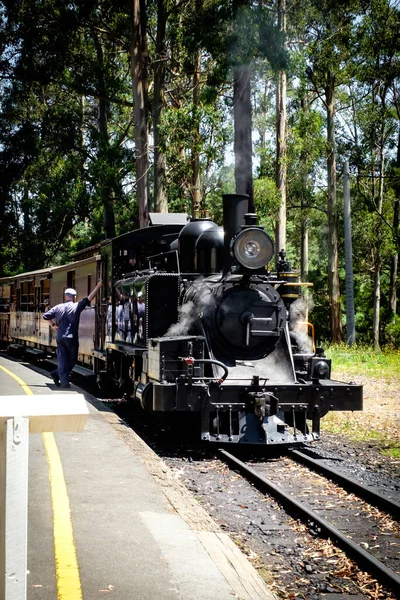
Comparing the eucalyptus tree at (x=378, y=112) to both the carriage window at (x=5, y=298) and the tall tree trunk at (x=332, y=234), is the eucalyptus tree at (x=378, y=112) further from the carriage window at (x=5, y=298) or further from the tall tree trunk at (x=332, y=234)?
the carriage window at (x=5, y=298)

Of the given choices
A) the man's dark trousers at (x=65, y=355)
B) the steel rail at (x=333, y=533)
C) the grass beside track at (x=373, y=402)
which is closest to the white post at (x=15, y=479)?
the steel rail at (x=333, y=533)

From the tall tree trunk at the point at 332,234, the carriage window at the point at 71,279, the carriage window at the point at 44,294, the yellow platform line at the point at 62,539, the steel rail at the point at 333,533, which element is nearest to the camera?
the yellow platform line at the point at 62,539

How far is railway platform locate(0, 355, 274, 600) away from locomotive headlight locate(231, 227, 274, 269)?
2668 millimetres

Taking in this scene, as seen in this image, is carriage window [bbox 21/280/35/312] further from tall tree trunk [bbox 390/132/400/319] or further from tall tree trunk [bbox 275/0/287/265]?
tall tree trunk [bbox 390/132/400/319]

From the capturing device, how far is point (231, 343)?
9.30 m

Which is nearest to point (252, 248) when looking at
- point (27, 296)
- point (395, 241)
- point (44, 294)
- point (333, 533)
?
point (333, 533)

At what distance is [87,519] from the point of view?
17.5 feet

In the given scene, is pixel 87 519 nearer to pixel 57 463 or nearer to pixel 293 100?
pixel 57 463

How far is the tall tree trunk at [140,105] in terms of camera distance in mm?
22844

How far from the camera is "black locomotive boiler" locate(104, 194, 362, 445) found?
858cm

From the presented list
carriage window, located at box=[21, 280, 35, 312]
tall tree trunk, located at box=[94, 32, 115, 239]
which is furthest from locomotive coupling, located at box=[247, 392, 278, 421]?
tall tree trunk, located at box=[94, 32, 115, 239]

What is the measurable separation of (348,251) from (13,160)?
1684 cm

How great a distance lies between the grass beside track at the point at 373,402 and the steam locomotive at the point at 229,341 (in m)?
1.31

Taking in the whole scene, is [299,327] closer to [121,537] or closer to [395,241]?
[121,537]
